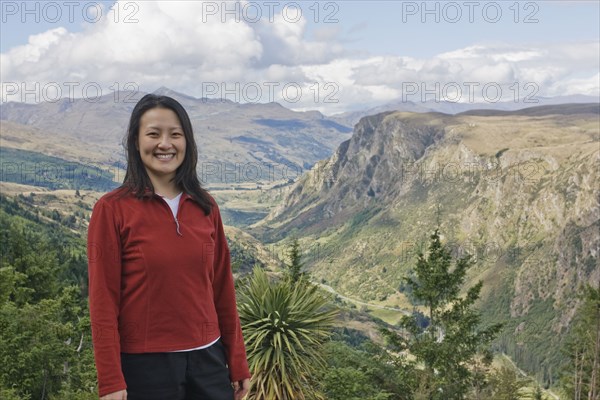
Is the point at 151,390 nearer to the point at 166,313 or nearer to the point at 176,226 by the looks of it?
the point at 166,313

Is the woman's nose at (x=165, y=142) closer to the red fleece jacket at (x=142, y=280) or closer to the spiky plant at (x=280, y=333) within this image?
the red fleece jacket at (x=142, y=280)

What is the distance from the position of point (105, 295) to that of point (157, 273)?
0.33 meters

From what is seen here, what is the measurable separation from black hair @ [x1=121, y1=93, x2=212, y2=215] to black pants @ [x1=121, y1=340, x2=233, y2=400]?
39.3 inches

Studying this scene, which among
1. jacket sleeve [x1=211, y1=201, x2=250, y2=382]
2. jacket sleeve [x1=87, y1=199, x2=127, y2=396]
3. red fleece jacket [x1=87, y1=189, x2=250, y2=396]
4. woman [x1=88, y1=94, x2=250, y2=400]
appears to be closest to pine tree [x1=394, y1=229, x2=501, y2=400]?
jacket sleeve [x1=211, y1=201, x2=250, y2=382]

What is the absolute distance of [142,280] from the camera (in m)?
3.40

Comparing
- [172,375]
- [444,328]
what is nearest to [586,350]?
[444,328]

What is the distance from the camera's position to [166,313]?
348 centimetres

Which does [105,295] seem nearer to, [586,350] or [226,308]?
[226,308]

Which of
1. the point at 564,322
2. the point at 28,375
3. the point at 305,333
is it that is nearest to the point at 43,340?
the point at 28,375

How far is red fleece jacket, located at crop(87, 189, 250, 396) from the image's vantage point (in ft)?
10.9

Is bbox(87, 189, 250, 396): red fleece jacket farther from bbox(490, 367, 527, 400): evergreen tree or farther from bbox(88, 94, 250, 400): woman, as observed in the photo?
bbox(490, 367, 527, 400): evergreen tree

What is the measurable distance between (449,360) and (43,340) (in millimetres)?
16673

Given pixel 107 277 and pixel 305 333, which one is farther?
pixel 305 333

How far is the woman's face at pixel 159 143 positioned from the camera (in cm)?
368
